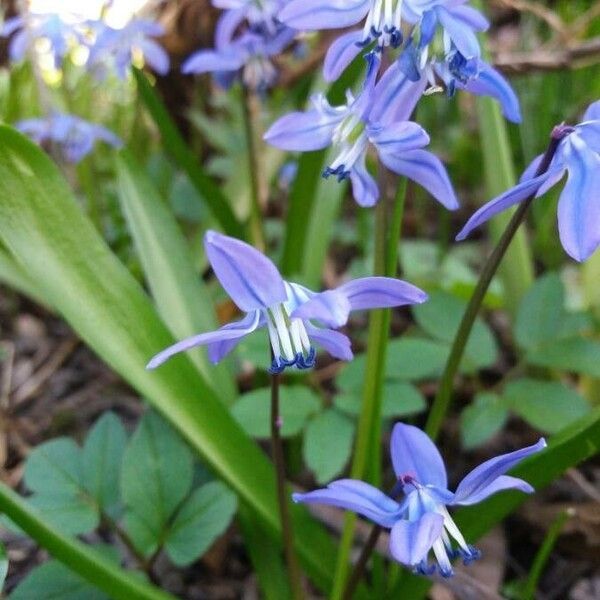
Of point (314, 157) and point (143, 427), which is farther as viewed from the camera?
point (314, 157)

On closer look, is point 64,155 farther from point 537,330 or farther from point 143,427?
point 537,330

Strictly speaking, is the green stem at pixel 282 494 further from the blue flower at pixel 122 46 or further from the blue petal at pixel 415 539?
the blue flower at pixel 122 46

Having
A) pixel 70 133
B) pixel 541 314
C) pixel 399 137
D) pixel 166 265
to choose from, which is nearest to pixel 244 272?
pixel 399 137

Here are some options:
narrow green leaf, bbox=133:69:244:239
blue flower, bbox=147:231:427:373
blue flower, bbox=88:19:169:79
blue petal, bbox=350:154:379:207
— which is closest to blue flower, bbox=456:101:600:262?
blue flower, bbox=147:231:427:373

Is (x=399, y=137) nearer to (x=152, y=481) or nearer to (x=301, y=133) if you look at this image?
(x=301, y=133)

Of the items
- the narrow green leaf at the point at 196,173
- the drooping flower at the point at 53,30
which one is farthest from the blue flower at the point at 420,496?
the drooping flower at the point at 53,30

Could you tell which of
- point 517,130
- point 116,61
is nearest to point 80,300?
point 116,61

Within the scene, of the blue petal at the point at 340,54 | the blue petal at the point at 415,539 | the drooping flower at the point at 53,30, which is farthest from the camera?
the drooping flower at the point at 53,30
